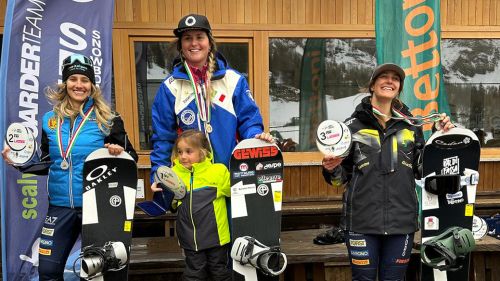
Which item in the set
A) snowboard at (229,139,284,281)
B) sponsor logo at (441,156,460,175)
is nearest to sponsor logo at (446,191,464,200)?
sponsor logo at (441,156,460,175)

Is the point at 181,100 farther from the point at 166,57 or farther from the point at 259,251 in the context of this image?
the point at 166,57

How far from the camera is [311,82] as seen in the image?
176 inches

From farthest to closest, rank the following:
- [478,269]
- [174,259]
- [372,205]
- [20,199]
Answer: [478,269] → [174,259] → [20,199] → [372,205]

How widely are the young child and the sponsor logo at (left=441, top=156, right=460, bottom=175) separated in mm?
1259

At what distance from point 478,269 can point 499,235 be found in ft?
1.53

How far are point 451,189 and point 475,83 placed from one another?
2.69 meters

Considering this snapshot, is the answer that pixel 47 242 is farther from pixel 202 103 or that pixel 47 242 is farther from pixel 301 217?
pixel 301 217

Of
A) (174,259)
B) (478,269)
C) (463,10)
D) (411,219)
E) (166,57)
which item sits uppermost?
(463,10)

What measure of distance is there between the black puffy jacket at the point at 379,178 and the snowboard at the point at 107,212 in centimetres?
115

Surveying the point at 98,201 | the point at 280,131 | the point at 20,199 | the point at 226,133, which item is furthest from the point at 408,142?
the point at 20,199

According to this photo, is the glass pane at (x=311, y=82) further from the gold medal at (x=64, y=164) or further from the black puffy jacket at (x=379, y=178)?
the gold medal at (x=64, y=164)

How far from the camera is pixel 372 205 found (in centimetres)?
229

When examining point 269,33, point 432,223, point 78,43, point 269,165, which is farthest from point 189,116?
point 269,33

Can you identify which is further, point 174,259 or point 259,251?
point 174,259
